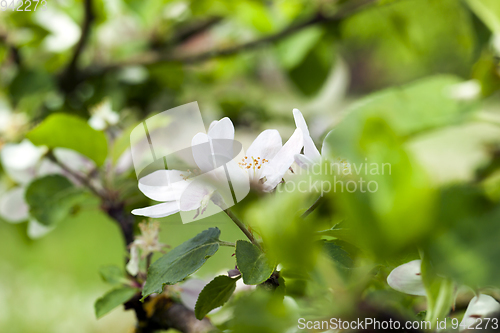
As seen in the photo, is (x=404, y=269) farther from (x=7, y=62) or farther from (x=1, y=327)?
(x=1, y=327)

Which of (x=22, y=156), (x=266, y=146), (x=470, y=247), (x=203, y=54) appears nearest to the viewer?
(x=470, y=247)

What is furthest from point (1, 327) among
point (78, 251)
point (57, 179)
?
point (57, 179)

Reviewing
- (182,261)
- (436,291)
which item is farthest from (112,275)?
(436,291)

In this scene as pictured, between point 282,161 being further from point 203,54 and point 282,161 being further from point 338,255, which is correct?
point 203,54

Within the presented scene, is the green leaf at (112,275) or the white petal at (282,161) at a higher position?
the white petal at (282,161)

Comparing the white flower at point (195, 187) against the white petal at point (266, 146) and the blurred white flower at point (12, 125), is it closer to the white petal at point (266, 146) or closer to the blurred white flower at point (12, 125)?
the white petal at point (266, 146)

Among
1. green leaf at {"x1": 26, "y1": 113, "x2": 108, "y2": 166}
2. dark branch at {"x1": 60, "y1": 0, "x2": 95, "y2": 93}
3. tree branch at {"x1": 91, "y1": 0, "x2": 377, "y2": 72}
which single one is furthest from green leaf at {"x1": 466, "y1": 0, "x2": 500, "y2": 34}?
dark branch at {"x1": 60, "y1": 0, "x2": 95, "y2": 93}

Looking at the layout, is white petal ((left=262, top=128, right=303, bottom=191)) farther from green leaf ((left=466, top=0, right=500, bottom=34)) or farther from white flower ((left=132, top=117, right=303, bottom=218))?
green leaf ((left=466, top=0, right=500, bottom=34))

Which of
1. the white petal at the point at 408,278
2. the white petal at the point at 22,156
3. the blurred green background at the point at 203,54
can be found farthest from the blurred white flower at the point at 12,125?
the white petal at the point at 408,278
